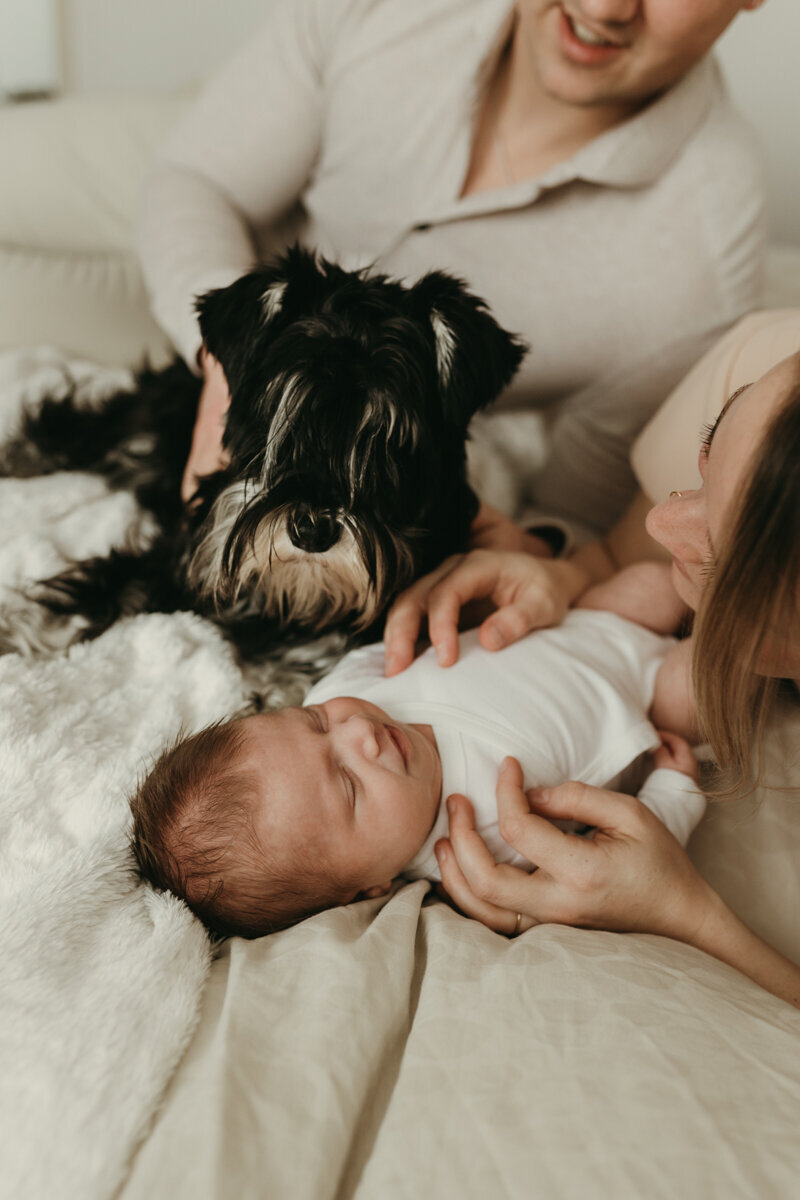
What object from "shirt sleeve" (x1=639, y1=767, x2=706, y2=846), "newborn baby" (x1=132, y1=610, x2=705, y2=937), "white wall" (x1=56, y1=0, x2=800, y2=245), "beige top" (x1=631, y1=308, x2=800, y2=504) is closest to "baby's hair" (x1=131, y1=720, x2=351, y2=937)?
"newborn baby" (x1=132, y1=610, x2=705, y2=937)

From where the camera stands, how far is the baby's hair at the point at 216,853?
1267 mm

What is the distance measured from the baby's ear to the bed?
0.26ft

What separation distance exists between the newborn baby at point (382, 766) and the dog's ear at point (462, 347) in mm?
481

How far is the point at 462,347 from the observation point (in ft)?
4.77

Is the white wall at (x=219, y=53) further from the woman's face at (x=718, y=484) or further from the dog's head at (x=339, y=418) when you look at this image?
the woman's face at (x=718, y=484)

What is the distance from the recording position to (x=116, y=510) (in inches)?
78.4

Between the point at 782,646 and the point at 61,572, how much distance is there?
1430 mm

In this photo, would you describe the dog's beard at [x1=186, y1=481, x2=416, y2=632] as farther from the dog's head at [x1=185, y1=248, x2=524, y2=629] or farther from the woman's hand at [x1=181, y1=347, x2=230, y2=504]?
the woman's hand at [x1=181, y1=347, x2=230, y2=504]

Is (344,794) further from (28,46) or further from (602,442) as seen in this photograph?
(28,46)

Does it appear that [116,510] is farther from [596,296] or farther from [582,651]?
[596,296]

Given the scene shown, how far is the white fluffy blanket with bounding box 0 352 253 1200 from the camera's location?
0.85 metres

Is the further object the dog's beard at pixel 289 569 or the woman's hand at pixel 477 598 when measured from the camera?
the woman's hand at pixel 477 598

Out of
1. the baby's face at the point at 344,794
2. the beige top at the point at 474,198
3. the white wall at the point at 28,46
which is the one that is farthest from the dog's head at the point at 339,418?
the white wall at the point at 28,46

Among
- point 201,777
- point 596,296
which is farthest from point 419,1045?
point 596,296
